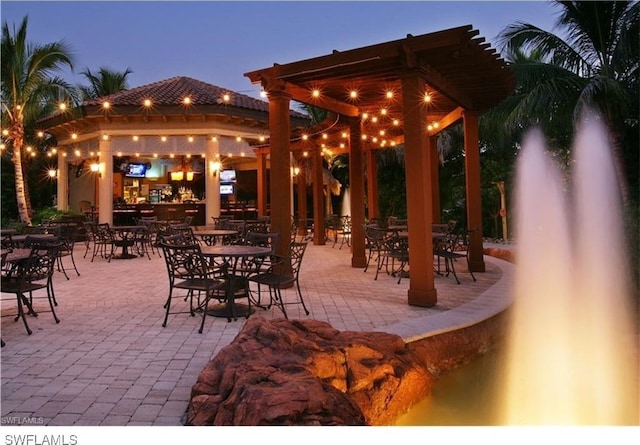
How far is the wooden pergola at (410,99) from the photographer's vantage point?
16.6ft

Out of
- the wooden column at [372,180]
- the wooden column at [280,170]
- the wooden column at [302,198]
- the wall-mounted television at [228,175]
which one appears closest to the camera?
the wooden column at [280,170]

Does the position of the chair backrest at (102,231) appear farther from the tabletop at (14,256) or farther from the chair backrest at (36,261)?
the tabletop at (14,256)

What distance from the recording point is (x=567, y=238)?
8.41 metres

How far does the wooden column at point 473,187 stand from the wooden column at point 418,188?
8.78 feet

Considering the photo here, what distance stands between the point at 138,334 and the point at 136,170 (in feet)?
53.9

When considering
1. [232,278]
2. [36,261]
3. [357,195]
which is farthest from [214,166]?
[232,278]

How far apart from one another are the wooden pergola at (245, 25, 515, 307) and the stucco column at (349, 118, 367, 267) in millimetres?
20

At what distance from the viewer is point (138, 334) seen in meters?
4.07

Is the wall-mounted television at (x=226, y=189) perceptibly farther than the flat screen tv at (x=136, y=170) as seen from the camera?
Yes

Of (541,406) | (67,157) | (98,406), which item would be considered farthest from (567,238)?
(67,157)

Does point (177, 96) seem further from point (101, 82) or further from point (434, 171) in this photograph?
point (434, 171)

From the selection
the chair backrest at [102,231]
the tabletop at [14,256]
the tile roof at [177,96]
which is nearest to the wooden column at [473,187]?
the tabletop at [14,256]

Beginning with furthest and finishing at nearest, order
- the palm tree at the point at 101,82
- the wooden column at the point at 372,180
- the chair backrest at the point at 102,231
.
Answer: the palm tree at the point at 101,82 → the wooden column at the point at 372,180 → the chair backrest at the point at 102,231

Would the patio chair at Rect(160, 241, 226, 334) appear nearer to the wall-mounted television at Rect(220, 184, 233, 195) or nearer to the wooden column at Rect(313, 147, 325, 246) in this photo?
the wooden column at Rect(313, 147, 325, 246)
